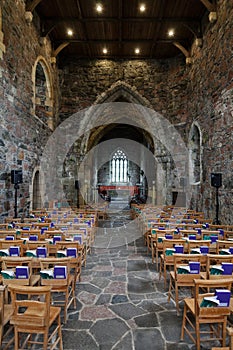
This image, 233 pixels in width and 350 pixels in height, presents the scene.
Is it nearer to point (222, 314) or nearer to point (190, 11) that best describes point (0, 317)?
point (222, 314)

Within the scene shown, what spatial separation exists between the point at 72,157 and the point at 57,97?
9.48 ft

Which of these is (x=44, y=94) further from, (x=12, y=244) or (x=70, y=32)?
(x=12, y=244)

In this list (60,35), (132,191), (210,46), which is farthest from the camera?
(132,191)

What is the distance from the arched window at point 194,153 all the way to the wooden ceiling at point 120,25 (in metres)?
3.72

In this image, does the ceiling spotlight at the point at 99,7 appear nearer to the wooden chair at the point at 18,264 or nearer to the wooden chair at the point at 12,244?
the wooden chair at the point at 12,244

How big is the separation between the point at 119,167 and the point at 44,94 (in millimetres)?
16366

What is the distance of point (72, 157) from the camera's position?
12.7 metres

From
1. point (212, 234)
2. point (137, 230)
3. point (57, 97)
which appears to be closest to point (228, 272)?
point (212, 234)

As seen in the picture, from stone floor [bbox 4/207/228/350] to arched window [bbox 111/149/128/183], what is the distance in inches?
827

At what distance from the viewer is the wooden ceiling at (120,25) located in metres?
8.68

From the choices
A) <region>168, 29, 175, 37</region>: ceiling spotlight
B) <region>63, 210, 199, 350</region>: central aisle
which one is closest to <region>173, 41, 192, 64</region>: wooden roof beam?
<region>168, 29, 175, 37</region>: ceiling spotlight

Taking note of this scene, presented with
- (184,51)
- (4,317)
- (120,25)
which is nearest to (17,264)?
(4,317)

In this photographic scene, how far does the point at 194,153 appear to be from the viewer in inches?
439

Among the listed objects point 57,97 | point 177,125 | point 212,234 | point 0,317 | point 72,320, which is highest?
point 57,97
